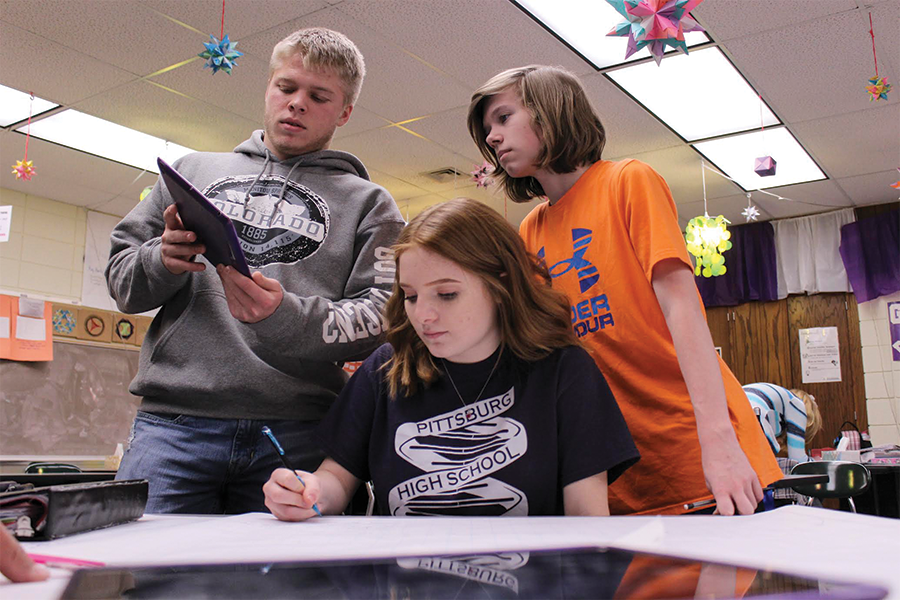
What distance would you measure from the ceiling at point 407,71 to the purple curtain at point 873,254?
0.62 m

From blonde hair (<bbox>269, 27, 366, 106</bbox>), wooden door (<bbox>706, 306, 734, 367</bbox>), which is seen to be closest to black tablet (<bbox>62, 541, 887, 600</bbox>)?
blonde hair (<bbox>269, 27, 366, 106</bbox>)

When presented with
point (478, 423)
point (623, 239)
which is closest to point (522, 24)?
point (623, 239)

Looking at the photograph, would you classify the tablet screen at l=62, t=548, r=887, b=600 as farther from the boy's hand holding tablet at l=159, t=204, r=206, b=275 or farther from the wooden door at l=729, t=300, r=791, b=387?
the wooden door at l=729, t=300, r=791, b=387

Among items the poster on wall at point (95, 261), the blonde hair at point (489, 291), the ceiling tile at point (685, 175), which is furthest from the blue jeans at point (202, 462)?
the poster on wall at point (95, 261)

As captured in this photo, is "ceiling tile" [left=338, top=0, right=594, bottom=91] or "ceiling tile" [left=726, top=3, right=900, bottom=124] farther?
"ceiling tile" [left=726, top=3, right=900, bottom=124]

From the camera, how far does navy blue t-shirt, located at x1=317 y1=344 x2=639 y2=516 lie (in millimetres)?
1131

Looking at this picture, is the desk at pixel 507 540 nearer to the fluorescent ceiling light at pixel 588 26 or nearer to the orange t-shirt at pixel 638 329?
the orange t-shirt at pixel 638 329

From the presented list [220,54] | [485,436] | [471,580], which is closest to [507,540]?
[471,580]

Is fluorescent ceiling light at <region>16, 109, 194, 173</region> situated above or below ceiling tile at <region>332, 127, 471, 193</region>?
above

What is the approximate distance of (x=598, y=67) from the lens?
373 cm

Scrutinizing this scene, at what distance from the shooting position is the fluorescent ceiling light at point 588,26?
319cm

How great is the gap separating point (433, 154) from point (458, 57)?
1262 millimetres

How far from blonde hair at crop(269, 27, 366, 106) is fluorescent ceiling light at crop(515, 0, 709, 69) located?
192cm

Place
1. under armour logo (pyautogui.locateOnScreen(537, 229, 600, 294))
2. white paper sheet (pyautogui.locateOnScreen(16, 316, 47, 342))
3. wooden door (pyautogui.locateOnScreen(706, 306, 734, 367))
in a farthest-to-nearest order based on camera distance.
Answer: wooden door (pyautogui.locateOnScreen(706, 306, 734, 367)) → white paper sheet (pyautogui.locateOnScreen(16, 316, 47, 342)) → under armour logo (pyautogui.locateOnScreen(537, 229, 600, 294))
